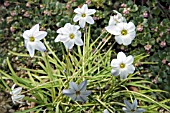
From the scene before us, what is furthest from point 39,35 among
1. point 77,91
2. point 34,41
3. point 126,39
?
point 126,39

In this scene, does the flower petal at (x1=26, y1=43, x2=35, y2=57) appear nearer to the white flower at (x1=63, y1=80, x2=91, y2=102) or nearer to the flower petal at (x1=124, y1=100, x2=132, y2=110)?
the white flower at (x1=63, y1=80, x2=91, y2=102)

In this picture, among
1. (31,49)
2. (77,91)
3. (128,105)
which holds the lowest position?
(128,105)

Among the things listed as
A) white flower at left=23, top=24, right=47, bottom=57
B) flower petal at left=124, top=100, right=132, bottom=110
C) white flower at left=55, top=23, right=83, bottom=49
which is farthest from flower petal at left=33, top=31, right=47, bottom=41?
flower petal at left=124, top=100, right=132, bottom=110

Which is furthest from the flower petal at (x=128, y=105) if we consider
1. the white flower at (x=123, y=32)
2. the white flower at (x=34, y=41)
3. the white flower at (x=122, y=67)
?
the white flower at (x=34, y=41)

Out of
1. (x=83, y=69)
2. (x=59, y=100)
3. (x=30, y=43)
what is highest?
(x=30, y=43)

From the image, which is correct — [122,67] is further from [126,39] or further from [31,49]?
[31,49]

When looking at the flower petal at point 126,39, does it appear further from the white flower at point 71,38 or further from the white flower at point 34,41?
the white flower at point 34,41

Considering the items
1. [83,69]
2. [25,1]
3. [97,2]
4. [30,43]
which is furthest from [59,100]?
[25,1]

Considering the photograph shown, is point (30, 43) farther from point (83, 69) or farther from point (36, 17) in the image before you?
point (36, 17)
